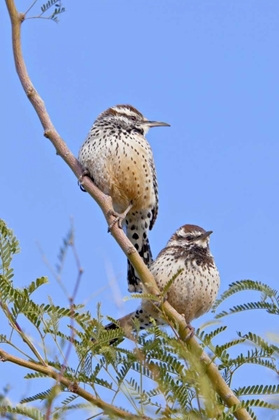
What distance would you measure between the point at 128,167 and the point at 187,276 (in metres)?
0.71

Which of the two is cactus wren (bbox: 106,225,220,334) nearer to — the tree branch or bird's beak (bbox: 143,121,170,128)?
bird's beak (bbox: 143,121,170,128)

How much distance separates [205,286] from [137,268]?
1132mm

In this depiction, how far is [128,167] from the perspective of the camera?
3.92 metres

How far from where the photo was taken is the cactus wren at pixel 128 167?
381 cm

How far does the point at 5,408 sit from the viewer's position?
52.7 inches

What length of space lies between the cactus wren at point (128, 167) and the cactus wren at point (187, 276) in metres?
0.22

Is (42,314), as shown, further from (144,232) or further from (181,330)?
(144,232)

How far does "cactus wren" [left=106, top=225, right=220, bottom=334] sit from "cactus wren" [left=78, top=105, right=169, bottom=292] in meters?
0.22

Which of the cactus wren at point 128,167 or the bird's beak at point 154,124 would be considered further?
the bird's beak at point 154,124

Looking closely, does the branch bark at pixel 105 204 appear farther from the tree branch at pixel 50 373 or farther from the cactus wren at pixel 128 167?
the cactus wren at pixel 128 167

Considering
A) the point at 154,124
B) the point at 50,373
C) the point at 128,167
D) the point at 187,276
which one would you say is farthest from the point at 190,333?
the point at 154,124

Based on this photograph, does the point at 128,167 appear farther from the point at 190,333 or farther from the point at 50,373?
the point at 50,373

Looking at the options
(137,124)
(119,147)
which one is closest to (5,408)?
(119,147)

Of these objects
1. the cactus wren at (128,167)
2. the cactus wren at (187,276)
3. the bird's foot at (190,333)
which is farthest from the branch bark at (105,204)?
the cactus wren at (128,167)
